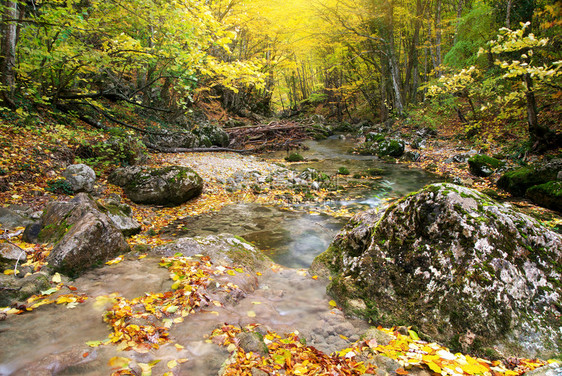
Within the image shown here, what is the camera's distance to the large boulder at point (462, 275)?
2.53 meters

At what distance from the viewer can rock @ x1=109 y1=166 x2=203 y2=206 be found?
7.42 m

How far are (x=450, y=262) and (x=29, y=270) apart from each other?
4.66m

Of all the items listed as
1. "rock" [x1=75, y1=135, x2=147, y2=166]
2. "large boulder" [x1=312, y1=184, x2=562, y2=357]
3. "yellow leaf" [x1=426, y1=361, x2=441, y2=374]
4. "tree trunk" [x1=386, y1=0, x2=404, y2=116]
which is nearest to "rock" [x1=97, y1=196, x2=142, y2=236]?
"rock" [x1=75, y1=135, x2=147, y2=166]

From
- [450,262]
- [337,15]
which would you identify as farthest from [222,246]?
[337,15]

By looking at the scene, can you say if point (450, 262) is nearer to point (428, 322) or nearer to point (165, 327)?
point (428, 322)

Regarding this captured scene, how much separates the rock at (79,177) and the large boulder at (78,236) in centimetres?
254

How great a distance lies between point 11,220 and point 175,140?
30.8ft

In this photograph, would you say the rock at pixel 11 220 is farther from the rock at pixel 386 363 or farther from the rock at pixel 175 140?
the rock at pixel 175 140

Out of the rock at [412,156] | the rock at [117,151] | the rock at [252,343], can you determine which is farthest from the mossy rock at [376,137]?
the rock at [252,343]

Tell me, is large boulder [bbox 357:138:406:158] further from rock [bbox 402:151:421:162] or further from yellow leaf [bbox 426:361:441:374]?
yellow leaf [bbox 426:361:441:374]

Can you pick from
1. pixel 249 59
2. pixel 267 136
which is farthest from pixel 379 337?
pixel 267 136

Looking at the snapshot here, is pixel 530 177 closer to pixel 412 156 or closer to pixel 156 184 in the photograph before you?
pixel 412 156

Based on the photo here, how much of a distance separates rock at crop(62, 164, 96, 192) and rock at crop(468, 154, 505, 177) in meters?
12.6

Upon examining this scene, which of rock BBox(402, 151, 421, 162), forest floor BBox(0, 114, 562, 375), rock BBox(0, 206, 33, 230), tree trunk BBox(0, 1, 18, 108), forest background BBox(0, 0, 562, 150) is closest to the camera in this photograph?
rock BBox(0, 206, 33, 230)
